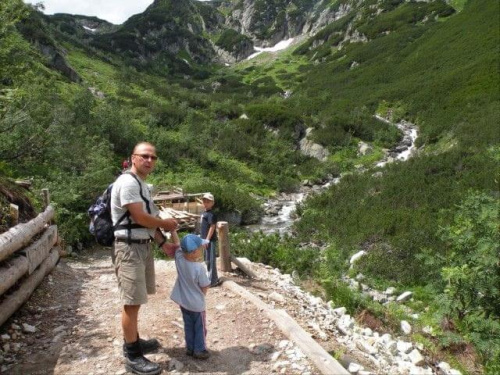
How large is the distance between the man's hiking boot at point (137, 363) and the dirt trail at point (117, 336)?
0.24m

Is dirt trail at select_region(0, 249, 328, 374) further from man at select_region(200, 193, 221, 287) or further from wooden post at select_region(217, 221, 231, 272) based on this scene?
wooden post at select_region(217, 221, 231, 272)

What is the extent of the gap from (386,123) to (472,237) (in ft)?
97.5

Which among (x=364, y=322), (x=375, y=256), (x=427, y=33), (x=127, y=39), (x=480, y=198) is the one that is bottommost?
(x=375, y=256)

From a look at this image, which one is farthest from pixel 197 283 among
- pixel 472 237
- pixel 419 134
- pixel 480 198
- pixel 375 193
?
pixel 419 134

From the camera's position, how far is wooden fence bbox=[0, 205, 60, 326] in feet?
16.2

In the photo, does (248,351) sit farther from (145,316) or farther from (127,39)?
(127,39)

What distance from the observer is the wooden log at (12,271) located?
189 inches

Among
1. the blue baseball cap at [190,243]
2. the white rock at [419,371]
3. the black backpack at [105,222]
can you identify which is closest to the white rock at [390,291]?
the white rock at [419,371]

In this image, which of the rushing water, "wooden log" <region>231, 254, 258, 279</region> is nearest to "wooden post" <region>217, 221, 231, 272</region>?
"wooden log" <region>231, 254, 258, 279</region>

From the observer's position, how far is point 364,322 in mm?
6797

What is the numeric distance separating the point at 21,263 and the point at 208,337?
2.56 meters

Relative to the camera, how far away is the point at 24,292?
5.54 m

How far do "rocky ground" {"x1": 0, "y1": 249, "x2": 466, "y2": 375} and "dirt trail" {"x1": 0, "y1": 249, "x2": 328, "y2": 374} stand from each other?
0.03 feet

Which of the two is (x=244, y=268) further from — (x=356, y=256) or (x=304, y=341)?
(x=356, y=256)
